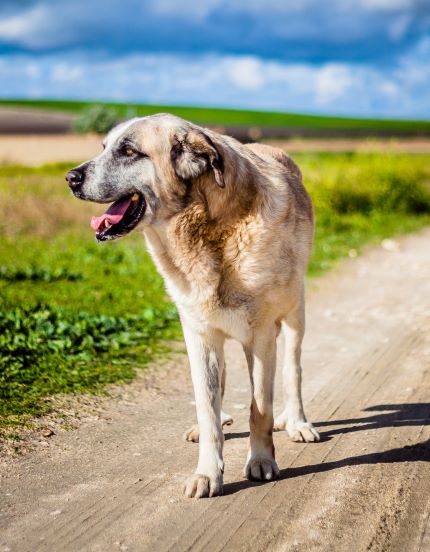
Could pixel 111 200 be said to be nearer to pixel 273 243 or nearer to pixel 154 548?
pixel 273 243

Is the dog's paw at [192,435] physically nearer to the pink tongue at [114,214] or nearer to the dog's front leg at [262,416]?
the dog's front leg at [262,416]

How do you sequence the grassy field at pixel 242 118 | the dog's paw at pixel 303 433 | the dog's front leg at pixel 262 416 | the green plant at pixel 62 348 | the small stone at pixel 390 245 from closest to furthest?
the dog's front leg at pixel 262 416
the dog's paw at pixel 303 433
the green plant at pixel 62 348
the small stone at pixel 390 245
the grassy field at pixel 242 118

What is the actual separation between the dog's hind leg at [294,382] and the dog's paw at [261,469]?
68 cm

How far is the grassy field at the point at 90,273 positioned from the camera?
19.7 feet

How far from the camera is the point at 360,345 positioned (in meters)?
6.88

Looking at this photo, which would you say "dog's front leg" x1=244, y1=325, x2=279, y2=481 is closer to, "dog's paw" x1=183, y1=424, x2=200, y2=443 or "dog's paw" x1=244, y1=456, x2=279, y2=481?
"dog's paw" x1=244, y1=456, x2=279, y2=481

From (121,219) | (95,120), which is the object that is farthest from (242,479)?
(95,120)

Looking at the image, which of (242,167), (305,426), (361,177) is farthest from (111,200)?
(361,177)

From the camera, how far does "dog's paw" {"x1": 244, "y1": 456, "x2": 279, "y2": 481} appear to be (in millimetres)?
3988

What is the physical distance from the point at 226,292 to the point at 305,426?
4.45 feet

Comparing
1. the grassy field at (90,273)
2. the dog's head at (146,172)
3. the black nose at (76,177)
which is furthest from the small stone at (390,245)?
the black nose at (76,177)

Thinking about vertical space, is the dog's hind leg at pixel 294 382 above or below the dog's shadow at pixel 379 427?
above

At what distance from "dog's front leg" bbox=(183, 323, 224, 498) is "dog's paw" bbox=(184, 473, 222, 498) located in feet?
0.06

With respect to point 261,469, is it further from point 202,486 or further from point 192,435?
point 192,435
